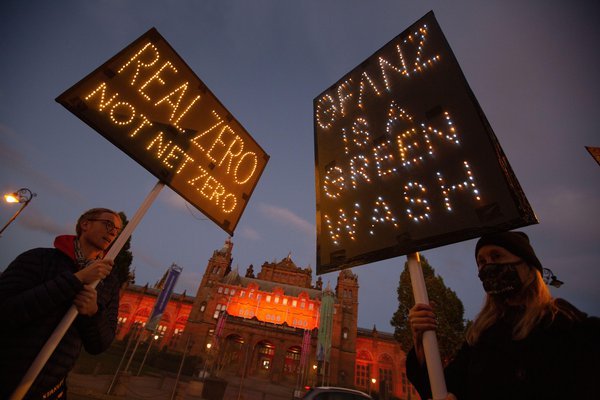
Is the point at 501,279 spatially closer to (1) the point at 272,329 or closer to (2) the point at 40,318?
(2) the point at 40,318

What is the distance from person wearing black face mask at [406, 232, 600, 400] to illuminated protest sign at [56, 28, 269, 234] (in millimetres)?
2776

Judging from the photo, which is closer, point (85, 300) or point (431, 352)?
point (431, 352)

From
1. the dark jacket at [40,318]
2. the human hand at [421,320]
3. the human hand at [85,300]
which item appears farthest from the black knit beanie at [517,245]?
the dark jacket at [40,318]

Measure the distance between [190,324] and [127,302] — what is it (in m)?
15.4

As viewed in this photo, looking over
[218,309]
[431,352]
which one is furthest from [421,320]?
[218,309]

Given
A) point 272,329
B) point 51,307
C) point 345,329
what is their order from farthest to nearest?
1. point 345,329
2. point 272,329
3. point 51,307

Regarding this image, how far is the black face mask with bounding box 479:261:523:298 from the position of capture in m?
1.89

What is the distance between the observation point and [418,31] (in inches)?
108

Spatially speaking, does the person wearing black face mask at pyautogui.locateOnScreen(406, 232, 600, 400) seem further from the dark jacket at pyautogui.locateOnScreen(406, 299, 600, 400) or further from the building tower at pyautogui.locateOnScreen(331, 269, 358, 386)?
the building tower at pyautogui.locateOnScreen(331, 269, 358, 386)

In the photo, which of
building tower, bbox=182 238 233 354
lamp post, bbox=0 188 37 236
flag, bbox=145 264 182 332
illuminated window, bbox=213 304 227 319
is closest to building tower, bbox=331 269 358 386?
illuminated window, bbox=213 304 227 319

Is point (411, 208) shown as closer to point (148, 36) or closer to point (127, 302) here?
point (148, 36)

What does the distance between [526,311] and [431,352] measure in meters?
0.85

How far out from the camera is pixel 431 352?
1547 millimetres

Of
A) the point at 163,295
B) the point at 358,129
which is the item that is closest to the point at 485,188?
the point at 358,129
